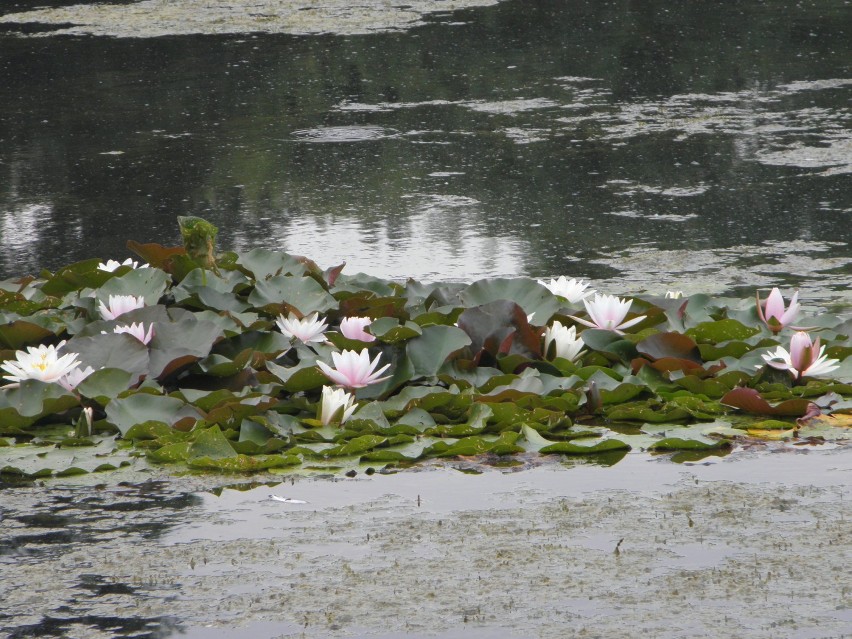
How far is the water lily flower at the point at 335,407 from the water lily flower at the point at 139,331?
62 cm

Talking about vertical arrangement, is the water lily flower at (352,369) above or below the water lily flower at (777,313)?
above

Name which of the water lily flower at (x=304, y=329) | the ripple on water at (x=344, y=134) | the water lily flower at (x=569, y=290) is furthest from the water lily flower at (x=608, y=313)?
the ripple on water at (x=344, y=134)

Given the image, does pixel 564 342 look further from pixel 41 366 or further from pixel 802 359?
pixel 41 366

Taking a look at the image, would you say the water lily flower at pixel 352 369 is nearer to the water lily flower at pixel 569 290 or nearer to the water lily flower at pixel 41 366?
the water lily flower at pixel 41 366

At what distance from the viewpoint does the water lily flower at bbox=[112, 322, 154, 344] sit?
3.87 m

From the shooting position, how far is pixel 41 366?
367cm

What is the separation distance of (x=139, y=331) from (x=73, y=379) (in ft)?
0.83

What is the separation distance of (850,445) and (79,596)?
195 centimetres

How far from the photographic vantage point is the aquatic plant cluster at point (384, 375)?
3.48 metres

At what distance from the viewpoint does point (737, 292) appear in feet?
17.6

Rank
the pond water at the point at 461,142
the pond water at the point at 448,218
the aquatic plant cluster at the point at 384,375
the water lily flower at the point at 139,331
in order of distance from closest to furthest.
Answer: the pond water at the point at 448,218
the aquatic plant cluster at the point at 384,375
the water lily flower at the point at 139,331
the pond water at the point at 461,142

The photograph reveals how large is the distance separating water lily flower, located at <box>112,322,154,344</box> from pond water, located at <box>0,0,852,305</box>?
2.19 meters

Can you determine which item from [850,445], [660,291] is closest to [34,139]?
[660,291]

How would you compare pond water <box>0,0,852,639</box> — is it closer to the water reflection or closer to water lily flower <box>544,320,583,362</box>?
the water reflection
